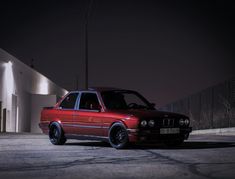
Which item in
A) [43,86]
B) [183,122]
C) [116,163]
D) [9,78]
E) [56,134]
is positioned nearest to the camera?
[116,163]

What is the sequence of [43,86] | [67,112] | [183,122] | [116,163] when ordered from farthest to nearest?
[43,86], [67,112], [183,122], [116,163]

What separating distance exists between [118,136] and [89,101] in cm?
158

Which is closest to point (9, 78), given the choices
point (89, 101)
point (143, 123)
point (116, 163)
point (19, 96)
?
point (19, 96)

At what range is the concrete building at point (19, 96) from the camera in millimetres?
35188

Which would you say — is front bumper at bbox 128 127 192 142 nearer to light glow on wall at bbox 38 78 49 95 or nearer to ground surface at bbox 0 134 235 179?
ground surface at bbox 0 134 235 179

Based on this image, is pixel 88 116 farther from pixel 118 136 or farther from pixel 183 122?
pixel 183 122

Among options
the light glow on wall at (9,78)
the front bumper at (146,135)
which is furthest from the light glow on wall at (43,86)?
the front bumper at (146,135)

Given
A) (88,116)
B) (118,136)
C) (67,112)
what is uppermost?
(67,112)

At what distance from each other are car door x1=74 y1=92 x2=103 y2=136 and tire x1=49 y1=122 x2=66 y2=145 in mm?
549

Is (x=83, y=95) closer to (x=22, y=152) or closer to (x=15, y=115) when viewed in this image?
(x=22, y=152)

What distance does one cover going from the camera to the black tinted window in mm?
Result: 13762

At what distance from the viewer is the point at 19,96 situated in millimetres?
41562

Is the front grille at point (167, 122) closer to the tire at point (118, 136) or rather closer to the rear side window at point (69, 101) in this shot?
the tire at point (118, 136)

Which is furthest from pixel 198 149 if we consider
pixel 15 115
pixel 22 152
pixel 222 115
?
pixel 15 115
